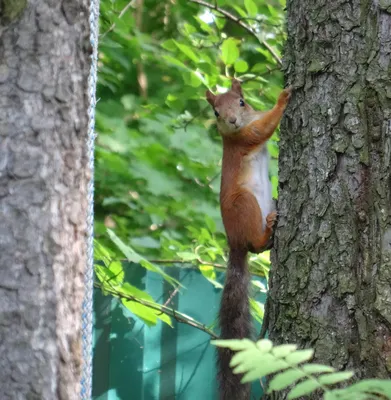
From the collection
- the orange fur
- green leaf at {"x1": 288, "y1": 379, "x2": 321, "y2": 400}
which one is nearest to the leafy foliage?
green leaf at {"x1": 288, "y1": 379, "x2": 321, "y2": 400}

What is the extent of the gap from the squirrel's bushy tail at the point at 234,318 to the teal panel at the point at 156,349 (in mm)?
521

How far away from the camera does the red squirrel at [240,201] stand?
2.42 meters

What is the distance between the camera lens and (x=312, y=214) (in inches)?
71.7

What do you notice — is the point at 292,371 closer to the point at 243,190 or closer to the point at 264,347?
the point at 264,347

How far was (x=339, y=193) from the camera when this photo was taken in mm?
1770

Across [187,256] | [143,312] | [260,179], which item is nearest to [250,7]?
[260,179]

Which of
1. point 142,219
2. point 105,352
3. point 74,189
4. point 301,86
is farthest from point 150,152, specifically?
point 74,189

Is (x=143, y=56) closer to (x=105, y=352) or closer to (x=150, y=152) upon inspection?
(x=150, y=152)

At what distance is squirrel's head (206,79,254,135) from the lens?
3.08 metres

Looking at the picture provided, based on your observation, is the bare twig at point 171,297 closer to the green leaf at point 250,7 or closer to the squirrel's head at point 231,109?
the squirrel's head at point 231,109

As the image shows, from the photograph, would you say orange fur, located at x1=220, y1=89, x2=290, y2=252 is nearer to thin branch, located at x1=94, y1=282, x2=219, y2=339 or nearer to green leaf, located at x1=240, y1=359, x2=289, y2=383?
thin branch, located at x1=94, y1=282, x2=219, y2=339

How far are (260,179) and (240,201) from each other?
0.18 meters

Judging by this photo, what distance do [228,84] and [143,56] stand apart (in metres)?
1.26

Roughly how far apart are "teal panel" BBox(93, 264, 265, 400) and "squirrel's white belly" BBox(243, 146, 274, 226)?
1.45 feet
